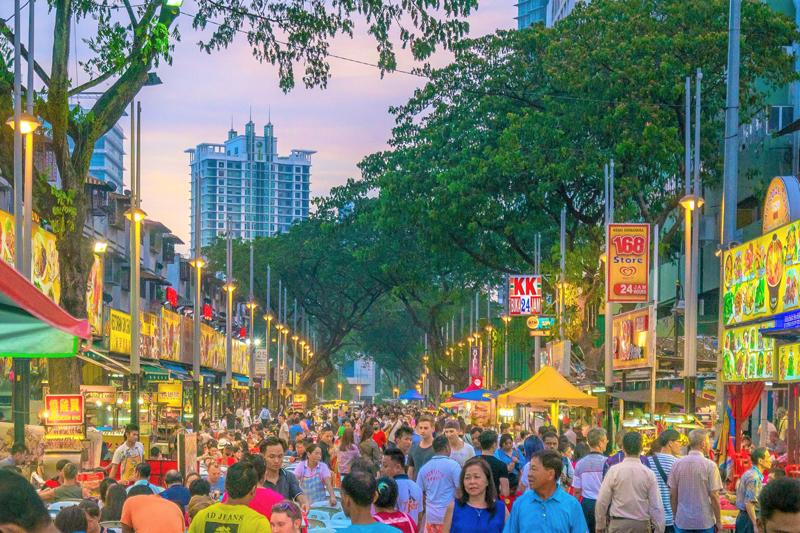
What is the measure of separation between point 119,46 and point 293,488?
39.9 feet

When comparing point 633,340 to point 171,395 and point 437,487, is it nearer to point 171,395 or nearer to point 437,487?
point 171,395

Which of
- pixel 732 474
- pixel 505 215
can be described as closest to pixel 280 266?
pixel 505 215

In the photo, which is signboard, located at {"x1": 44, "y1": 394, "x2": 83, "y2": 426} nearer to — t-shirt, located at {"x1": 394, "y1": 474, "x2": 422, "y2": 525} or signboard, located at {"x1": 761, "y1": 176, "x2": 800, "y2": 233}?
t-shirt, located at {"x1": 394, "y1": 474, "x2": 422, "y2": 525}

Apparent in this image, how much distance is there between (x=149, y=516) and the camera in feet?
31.3

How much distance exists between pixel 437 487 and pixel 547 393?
14022mm

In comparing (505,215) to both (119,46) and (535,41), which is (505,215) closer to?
(535,41)

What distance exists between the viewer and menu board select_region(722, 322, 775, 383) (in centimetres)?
1731

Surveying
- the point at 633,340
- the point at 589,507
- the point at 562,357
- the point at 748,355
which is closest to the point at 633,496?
the point at 589,507

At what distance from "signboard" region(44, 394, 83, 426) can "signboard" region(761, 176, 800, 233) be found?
12822 millimetres

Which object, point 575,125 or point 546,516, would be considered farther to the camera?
point 575,125

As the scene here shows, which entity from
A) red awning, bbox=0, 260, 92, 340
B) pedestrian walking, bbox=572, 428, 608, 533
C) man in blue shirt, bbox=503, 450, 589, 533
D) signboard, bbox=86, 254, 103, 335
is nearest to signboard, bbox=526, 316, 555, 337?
signboard, bbox=86, 254, 103, 335

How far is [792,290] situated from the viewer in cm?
1552

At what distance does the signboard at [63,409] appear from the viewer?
20.8 m

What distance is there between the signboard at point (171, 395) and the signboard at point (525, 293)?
12.2 m
